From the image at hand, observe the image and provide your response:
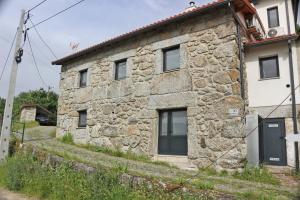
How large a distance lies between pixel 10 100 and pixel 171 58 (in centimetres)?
630

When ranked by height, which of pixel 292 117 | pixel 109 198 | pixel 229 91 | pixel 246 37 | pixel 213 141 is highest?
pixel 246 37

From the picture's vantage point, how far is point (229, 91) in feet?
25.0

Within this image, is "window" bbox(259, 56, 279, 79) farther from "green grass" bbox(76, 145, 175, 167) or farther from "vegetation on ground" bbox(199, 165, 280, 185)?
"green grass" bbox(76, 145, 175, 167)

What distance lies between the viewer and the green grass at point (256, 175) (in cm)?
648

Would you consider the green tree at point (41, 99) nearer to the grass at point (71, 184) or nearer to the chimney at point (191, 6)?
the chimney at point (191, 6)

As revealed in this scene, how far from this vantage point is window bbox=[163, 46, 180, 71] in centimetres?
912

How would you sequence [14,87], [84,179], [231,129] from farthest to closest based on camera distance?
1. [14,87]
2. [231,129]
3. [84,179]

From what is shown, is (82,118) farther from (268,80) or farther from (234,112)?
(268,80)

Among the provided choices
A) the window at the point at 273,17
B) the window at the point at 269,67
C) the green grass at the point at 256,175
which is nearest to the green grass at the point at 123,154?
the green grass at the point at 256,175

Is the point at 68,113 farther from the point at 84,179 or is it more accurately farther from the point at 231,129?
the point at 231,129

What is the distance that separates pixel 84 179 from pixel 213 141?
151 inches

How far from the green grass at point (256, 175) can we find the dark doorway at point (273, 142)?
156 cm

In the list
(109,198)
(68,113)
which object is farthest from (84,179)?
(68,113)

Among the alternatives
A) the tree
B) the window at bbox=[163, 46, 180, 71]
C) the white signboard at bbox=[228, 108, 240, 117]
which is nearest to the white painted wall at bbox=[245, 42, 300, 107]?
the white signboard at bbox=[228, 108, 240, 117]
